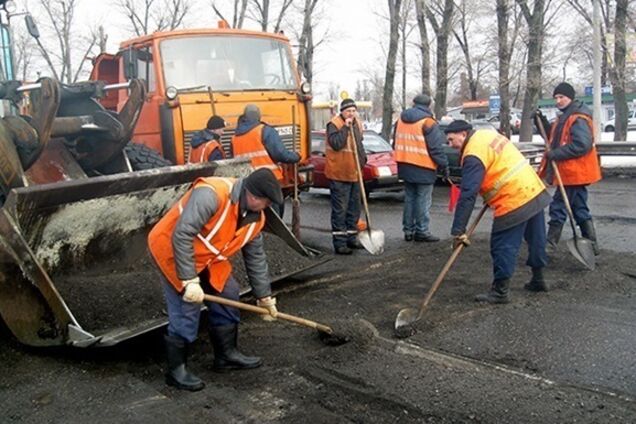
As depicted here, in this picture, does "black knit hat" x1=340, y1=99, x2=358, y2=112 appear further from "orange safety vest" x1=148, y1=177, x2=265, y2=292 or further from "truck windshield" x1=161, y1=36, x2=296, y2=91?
"orange safety vest" x1=148, y1=177, x2=265, y2=292

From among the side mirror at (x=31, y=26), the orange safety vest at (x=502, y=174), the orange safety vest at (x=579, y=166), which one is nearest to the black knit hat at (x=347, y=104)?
the orange safety vest at (x=579, y=166)

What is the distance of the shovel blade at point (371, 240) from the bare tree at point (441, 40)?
15172mm

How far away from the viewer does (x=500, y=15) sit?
20.2 meters

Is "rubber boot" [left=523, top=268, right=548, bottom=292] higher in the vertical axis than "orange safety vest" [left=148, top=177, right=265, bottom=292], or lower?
lower

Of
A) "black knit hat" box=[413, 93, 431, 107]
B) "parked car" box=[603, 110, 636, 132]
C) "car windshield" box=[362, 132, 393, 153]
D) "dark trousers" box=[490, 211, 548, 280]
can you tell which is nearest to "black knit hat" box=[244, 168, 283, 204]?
"dark trousers" box=[490, 211, 548, 280]

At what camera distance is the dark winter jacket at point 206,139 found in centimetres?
695

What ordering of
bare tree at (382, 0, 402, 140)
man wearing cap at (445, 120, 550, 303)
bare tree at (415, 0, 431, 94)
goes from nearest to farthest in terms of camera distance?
man wearing cap at (445, 120, 550, 303) < bare tree at (415, 0, 431, 94) < bare tree at (382, 0, 402, 140)

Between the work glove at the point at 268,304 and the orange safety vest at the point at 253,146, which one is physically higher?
the orange safety vest at the point at 253,146

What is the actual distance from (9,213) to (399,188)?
9005 mm

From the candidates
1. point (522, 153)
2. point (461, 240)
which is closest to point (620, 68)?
point (522, 153)

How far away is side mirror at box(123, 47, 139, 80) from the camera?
6906 millimetres

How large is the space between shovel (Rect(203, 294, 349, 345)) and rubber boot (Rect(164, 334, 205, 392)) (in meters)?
0.33

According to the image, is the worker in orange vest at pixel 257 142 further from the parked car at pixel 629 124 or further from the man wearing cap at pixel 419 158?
the parked car at pixel 629 124

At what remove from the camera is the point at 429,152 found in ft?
24.8
